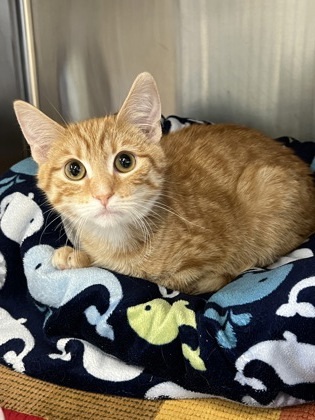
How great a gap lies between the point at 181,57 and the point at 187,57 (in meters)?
0.02

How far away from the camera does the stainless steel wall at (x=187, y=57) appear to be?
6.57ft

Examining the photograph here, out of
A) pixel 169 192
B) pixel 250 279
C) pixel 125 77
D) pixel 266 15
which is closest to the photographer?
pixel 250 279

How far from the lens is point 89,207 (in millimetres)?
1282

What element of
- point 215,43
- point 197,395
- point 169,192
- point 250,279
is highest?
point 215,43

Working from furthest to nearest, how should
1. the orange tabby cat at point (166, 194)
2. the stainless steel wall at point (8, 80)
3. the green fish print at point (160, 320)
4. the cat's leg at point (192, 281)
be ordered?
the stainless steel wall at point (8, 80)
the cat's leg at point (192, 281)
the orange tabby cat at point (166, 194)
the green fish print at point (160, 320)

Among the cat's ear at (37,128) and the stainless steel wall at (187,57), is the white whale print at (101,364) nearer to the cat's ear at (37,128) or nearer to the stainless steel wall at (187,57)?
the cat's ear at (37,128)

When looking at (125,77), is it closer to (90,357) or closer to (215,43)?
(215,43)

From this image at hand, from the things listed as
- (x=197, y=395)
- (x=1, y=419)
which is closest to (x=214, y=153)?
(x=197, y=395)

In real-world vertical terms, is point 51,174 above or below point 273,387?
above

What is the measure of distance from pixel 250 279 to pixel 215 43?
1062 millimetres

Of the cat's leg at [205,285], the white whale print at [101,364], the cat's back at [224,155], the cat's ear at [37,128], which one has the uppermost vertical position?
the cat's ear at [37,128]

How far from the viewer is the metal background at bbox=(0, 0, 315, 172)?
201cm

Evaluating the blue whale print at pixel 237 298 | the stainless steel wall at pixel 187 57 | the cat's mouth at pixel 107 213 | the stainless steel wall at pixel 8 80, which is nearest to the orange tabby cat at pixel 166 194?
the cat's mouth at pixel 107 213

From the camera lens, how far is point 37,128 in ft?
4.60
